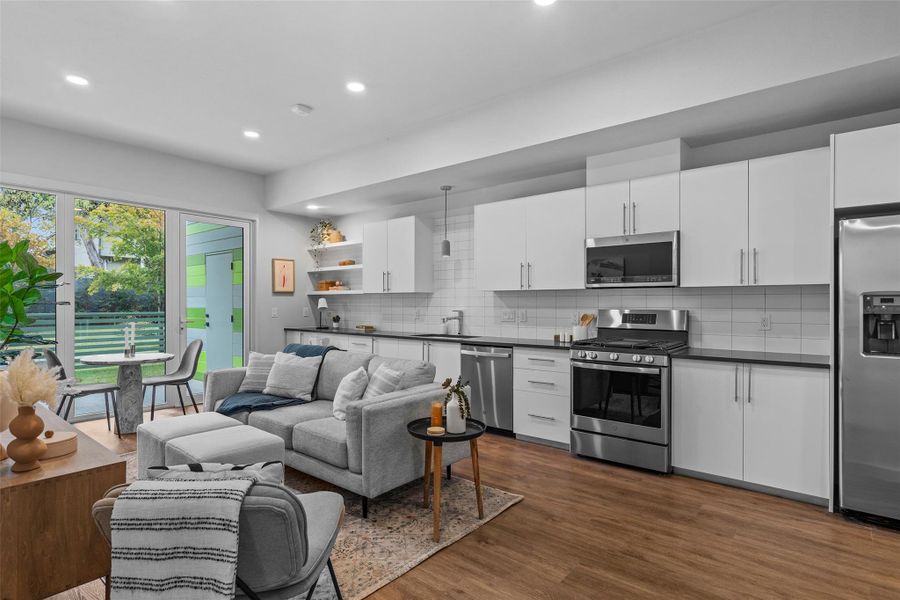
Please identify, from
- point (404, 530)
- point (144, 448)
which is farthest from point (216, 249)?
point (404, 530)

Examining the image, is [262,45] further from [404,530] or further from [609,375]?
[609,375]

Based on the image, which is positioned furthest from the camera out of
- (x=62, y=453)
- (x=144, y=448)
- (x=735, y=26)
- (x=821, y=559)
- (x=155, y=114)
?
(x=155, y=114)

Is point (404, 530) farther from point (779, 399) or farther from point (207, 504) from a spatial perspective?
point (779, 399)

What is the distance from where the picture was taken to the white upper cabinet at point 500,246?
178 inches

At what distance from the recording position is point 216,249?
19.3 ft

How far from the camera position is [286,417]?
3.40 metres

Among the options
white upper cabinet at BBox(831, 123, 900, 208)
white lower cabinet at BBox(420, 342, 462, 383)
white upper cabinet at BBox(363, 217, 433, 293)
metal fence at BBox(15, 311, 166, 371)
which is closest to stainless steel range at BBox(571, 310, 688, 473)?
white lower cabinet at BBox(420, 342, 462, 383)

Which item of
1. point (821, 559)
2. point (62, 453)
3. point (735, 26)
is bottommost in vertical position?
point (821, 559)

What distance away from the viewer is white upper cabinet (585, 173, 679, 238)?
3621mm

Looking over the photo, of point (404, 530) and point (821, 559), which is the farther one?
point (404, 530)

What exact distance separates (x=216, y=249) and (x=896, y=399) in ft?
20.7

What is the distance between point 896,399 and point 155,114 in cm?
561

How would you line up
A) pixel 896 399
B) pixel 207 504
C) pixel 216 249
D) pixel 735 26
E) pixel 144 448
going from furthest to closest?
pixel 216 249 < pixel 144 448 < pixel 735 26 < pixel 896 399 < pixel 207 504

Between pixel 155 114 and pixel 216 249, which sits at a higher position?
pixel 155 114
